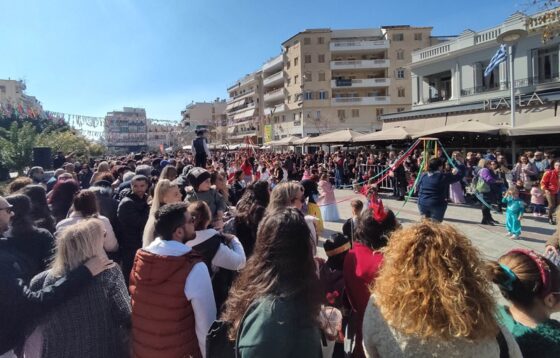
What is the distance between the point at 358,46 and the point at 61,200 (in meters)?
51.2

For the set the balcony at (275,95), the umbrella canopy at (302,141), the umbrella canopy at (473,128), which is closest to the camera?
the umbrella canopy at (473,128)

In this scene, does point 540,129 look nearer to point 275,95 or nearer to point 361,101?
point 361,101

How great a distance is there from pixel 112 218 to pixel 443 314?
431 centimetres

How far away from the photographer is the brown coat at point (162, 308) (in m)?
2.32

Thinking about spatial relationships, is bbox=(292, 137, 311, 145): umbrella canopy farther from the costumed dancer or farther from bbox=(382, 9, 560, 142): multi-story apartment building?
the costumed dancer

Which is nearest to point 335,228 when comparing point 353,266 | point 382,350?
point 353,266

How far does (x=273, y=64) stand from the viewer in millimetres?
61000

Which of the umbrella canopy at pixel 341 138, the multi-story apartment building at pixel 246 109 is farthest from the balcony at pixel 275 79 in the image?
the umbrella canopy at pixel 341 138

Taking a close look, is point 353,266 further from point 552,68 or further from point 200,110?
point 200,110

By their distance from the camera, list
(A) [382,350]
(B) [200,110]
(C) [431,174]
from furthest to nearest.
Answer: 1. (B) [200,110]
2. (C) [431,174]
3. (A) [382,350]

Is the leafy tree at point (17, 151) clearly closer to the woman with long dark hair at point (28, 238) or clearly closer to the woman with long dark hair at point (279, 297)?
the woman with long dark hair at point (28, 238)

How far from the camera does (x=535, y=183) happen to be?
11195 mm

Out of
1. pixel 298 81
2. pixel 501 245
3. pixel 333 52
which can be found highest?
pixel 333 52

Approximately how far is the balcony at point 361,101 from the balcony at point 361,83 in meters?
1.83
